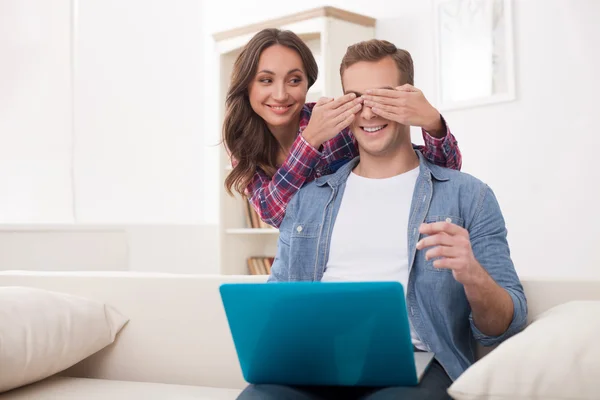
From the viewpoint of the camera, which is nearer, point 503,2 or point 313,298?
point 313,298

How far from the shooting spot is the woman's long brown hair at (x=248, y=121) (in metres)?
2.03

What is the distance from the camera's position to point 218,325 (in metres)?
1.82

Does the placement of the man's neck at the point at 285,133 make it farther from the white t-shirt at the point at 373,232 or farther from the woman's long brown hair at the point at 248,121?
the white t-shirt at the point at 373,232

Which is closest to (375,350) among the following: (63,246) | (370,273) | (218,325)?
(370,273)

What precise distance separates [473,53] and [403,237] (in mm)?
2688

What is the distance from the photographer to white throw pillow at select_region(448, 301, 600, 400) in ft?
3.78

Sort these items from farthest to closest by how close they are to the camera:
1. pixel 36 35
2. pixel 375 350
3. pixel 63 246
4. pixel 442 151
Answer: pixel 36 35 < pixel 63 246 < pixel 442 151 < pixel 375 350

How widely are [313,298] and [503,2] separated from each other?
10.4 feet

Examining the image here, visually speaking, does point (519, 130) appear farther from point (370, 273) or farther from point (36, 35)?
point (36, 35)

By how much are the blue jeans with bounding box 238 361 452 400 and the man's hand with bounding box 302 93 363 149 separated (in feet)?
2.00

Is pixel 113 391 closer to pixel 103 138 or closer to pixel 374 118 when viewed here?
pixel 374 118

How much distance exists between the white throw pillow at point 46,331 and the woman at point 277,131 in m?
0.48

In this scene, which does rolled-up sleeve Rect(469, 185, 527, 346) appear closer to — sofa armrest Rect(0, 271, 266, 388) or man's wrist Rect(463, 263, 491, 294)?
man's wrist Rect(463, 263, 491, 294)

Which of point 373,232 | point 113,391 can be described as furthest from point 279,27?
point 113,391
